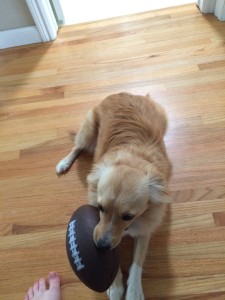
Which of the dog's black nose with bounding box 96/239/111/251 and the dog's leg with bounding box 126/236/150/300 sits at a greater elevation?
the dog's black nose with bounding box 96/239/111/251

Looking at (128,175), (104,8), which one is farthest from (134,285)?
(104,8)

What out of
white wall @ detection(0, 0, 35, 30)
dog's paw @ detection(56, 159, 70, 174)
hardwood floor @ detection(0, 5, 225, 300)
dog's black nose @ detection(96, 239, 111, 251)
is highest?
dog's black nose @ detection(96, 239, 111, 251)

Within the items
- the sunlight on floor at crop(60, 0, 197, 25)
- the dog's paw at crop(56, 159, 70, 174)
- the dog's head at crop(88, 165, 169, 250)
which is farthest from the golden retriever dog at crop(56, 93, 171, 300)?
the sunlight on floor at crop(60, 0, 197, 25)

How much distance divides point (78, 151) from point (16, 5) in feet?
4.41

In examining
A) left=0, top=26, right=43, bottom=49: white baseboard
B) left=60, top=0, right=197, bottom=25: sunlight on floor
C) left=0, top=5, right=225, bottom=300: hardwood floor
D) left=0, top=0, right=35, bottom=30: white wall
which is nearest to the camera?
left=0, top=5, right=225, bottom=300: hardwood floor

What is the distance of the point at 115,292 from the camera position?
1164mm

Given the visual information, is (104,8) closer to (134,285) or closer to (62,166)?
(62,166)

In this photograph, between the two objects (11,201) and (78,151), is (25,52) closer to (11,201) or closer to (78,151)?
(78,151)

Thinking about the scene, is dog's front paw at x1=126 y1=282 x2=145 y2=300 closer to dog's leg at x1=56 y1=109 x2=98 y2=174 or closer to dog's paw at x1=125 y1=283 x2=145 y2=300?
dog's paw at x1=125 y1=283 x2=145 y2=300

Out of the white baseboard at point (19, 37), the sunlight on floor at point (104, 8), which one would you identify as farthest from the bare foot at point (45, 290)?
the sunlight on floor at point (104, 8)

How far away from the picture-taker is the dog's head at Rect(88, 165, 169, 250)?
3.17 ft

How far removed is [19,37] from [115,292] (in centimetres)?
207

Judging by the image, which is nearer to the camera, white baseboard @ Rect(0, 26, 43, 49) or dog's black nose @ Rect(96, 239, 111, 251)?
dog's black nose @ Rect(96, 239, 111, 251)

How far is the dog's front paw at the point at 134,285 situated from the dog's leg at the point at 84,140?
668 mm
